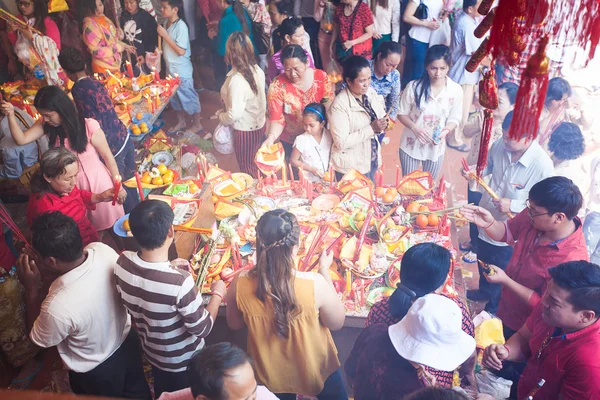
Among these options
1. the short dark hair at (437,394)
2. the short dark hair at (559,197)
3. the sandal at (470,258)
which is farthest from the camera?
the sandal at (470,258)

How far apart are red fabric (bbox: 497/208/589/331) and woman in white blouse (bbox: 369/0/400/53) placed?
7.78 ft

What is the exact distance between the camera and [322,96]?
3.36 m

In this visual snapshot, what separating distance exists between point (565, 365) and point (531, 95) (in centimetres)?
128

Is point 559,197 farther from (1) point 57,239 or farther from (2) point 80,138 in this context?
(2) point 80,138

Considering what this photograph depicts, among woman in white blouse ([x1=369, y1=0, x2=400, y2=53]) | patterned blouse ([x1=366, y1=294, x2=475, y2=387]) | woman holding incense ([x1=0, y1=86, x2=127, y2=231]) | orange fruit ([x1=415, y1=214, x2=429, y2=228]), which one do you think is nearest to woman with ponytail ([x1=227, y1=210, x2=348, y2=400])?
patterned blouse ([x1=366, y1=294, x2=475, y2=387])

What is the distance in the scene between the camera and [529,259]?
2.34 metres

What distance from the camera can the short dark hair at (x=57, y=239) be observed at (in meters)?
1.91

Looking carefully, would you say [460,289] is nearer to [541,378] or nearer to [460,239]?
[541,378]

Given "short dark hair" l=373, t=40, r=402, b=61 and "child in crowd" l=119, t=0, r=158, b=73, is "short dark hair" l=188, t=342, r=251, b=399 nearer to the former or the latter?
"short dark hair" l=373, t=40, r=402, b=61

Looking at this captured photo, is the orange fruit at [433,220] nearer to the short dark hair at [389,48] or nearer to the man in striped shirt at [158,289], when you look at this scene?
the short dark hair at [389,48]

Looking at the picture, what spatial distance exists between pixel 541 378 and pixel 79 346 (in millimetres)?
1988

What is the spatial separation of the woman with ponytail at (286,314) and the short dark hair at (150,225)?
14.6 inches

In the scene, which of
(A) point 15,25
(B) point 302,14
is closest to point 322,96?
(B) point 302,14

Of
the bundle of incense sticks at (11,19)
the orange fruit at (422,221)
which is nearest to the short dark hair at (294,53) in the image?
the orange fruit at (422,221)
